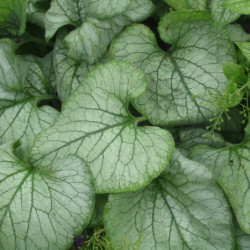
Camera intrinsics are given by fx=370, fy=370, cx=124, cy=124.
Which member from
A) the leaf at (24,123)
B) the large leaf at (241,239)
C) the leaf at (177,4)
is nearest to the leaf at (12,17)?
the leaf at (24,123)

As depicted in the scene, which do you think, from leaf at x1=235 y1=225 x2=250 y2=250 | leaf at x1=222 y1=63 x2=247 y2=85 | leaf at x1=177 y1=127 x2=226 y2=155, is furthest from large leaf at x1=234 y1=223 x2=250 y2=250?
leaf at x1=222 y1=63 x2=247 y2=85

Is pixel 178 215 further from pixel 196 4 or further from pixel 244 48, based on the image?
pixel 196 4

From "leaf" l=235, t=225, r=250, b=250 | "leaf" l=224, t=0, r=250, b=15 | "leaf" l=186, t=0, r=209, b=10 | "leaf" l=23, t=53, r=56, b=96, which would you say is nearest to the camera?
"leaf" l=224, t=0, r=250, b=15

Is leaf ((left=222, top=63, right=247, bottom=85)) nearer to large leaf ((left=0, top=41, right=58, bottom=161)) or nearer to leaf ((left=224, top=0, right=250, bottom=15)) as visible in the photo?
leaf ((left=224, top=0, right=250, bottom=15))

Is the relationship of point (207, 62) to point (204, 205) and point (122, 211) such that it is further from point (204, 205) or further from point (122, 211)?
point (122, 211)

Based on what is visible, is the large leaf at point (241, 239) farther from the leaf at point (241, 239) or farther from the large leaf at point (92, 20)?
the large leaf at point (92, 20)

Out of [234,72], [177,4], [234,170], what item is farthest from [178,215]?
[177,4]
